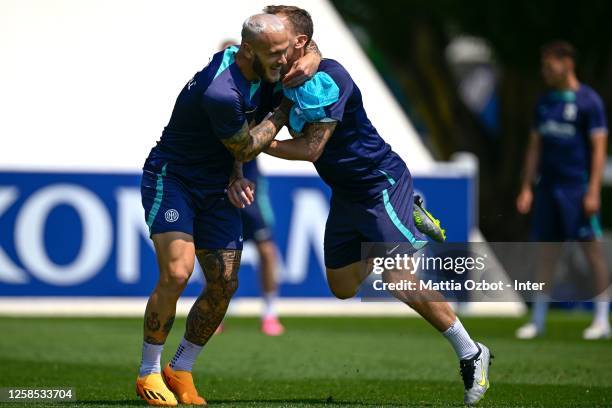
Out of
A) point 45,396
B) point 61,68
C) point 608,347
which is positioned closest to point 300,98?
point 45,396

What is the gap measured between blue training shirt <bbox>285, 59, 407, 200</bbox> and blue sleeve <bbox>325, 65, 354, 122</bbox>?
24 millimetres

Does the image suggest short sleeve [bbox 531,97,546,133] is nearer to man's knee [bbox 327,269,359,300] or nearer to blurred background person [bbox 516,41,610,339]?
blurred background person [bbox 516,41,610,339]

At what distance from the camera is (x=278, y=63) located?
6906 millimetres

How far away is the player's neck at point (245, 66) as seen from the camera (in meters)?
7.01

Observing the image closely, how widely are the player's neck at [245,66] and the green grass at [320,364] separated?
1743 millimetres

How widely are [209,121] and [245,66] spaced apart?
0.40 meters

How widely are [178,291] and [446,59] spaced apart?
627 inches

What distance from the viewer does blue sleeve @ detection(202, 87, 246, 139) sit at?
683 cm

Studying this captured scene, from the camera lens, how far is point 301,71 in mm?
7012

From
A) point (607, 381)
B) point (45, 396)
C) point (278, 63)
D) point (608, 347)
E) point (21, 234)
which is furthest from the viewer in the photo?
point (21, 234)

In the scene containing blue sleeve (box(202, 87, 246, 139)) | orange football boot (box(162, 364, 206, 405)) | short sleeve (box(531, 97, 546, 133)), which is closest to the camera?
blue sleeve (box(202, 87, 246, 139))

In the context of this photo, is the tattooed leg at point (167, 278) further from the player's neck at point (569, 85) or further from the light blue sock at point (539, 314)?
the player's neck at point (569, 85)

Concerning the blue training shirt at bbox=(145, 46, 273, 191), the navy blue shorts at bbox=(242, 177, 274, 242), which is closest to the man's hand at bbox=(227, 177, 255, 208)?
the blue training shirt at bbox=(145, 46, 273, 191)

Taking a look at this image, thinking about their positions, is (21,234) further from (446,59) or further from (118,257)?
(446,59)
